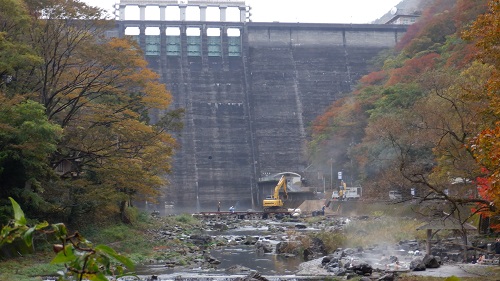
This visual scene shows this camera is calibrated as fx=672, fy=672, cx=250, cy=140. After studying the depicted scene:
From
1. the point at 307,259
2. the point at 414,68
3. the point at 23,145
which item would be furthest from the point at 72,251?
the point at 414,68

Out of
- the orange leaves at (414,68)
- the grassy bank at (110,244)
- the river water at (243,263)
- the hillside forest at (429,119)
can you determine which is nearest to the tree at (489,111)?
the hillside forest at (429,119)

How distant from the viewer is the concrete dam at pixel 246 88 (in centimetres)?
5866

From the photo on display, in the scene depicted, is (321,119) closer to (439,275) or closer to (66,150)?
(66,150)

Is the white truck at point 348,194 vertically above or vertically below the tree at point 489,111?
below

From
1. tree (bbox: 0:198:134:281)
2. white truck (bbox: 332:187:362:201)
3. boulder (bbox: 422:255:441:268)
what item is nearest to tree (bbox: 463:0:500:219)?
boulder (bbox: 422:255:441:268)

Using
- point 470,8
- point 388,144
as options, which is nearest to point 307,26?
point 470,8

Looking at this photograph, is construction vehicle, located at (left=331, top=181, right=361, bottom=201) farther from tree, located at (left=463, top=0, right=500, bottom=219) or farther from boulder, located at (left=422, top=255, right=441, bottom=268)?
tree, located at (left=463, top=0, right=500, bottom=219)

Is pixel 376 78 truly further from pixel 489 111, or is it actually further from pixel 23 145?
pixel 489 111

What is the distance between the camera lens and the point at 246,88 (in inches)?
2606

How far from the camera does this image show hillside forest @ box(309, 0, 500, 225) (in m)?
14.0

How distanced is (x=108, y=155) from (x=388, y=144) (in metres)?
19.5

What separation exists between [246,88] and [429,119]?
38462mm

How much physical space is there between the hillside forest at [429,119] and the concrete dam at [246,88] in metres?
4.01

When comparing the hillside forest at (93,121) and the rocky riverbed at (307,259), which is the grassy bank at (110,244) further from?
the hillside forest at (93,121)
